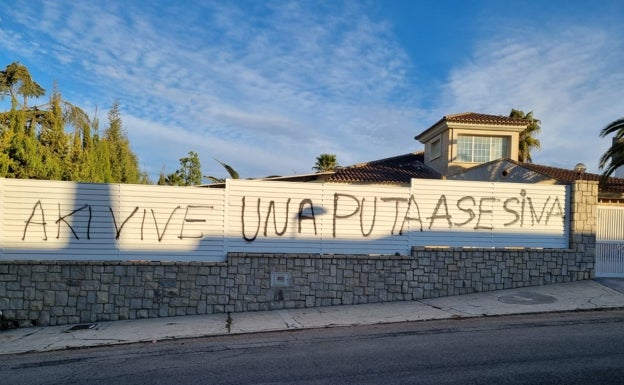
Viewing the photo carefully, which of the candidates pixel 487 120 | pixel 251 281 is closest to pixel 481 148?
pixel 487 120

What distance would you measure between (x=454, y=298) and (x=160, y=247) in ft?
21.9

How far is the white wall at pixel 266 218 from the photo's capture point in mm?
8367

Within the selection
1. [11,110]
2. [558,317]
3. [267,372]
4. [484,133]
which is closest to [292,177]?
[484,133]

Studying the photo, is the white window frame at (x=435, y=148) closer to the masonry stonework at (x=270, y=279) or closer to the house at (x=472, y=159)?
the house at (x=472, y=159)

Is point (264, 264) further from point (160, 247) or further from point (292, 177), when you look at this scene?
point (292, 177)

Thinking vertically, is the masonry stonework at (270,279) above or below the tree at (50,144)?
below

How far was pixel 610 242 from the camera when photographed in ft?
34.4

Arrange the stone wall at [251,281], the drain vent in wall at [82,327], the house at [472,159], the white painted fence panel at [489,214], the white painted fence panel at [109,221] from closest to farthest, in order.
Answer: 1. the drain vent in wall at [82,327]
2. the stone wall at [251,281]
3. the white painted fence panel at [109,221]
4. the white painted fence panel at [489,214]
5. the house at [472,159]

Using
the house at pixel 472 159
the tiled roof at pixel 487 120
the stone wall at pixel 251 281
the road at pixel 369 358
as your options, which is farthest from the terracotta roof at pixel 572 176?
the road at pixel 369 358

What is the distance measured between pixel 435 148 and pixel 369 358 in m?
18.9

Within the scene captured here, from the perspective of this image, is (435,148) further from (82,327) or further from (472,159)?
(82,327)

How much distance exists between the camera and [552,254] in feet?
32.9

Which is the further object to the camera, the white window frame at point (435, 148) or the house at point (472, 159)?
the white window frame at point (435, 148)

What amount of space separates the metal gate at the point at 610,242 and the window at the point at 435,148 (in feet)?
37.8
